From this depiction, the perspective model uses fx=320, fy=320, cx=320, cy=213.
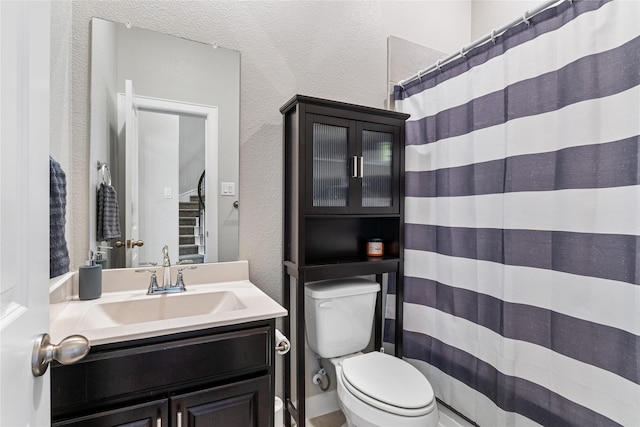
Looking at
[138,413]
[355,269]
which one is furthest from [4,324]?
[355,269]

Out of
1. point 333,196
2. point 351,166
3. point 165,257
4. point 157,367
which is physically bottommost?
point 157,367

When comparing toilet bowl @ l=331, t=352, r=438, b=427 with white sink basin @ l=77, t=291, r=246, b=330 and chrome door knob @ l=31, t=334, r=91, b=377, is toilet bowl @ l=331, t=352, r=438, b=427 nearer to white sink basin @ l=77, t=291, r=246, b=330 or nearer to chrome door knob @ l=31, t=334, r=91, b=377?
white sink basin @ l=77, t=291, r=246, b=330

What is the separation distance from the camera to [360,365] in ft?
4.98

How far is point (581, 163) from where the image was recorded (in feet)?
3.70

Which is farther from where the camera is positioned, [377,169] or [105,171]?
[377,169]

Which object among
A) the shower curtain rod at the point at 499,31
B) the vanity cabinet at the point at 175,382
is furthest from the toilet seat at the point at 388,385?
the shower curtain rod at the point at 499,31

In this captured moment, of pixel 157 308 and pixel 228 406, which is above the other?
pixel 157 308

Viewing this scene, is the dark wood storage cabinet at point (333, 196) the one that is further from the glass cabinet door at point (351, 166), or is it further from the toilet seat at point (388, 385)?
the toilet seat at point (388, 385)

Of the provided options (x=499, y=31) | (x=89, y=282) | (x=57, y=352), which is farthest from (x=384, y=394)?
(x=499, y=31)

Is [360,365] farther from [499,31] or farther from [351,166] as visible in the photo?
[499,31]

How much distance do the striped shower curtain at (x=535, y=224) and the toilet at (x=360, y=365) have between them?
1.01ft

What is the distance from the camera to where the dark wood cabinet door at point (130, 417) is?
908 mm

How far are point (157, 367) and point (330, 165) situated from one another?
1103 mm

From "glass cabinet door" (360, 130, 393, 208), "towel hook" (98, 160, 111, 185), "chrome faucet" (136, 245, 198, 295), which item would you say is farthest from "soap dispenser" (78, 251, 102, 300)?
"glass cabinet door" (360, 130, 393, 208)
